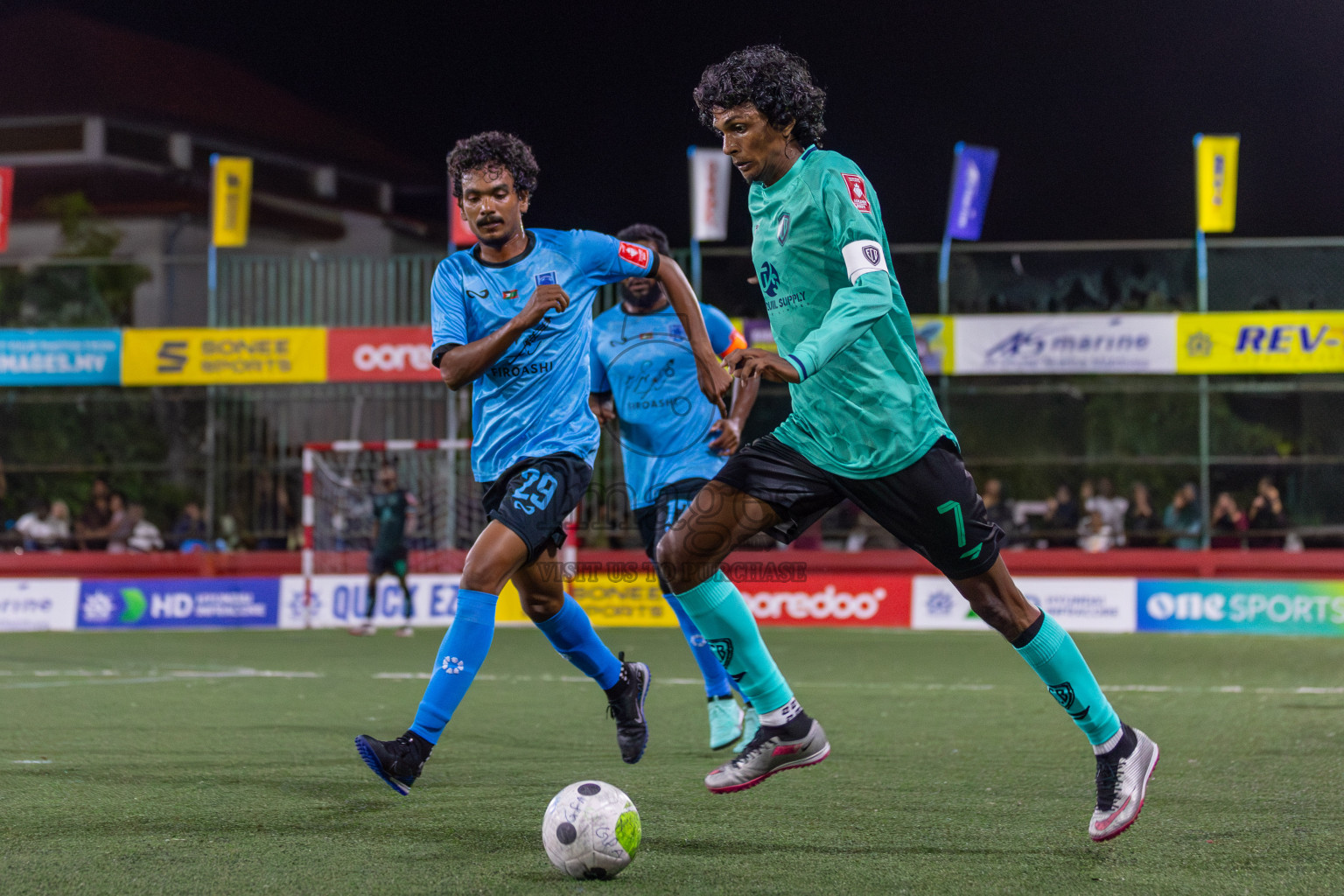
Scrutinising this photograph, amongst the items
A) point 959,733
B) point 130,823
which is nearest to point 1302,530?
point 959,733

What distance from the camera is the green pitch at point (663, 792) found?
3594 millimetres

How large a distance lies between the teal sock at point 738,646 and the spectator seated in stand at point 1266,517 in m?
14.7

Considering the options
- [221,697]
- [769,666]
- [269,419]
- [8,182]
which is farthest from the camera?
[8,182]

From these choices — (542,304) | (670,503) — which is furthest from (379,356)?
(542,304)

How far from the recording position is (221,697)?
837 cm

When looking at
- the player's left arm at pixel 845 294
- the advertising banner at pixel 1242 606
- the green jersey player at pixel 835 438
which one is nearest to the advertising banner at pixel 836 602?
A: the advertising banner at pixel 1242 606

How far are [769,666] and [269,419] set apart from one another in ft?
53.1

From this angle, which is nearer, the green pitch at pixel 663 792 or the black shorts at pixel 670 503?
the green pitch at pixel 663 792

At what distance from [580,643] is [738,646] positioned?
2.99 ft

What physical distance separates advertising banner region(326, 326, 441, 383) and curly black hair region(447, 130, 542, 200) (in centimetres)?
1388

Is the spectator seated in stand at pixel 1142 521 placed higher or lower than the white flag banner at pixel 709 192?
lower

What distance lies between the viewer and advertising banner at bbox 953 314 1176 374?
17.8 m

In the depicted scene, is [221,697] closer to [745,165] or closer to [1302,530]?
[745,165]

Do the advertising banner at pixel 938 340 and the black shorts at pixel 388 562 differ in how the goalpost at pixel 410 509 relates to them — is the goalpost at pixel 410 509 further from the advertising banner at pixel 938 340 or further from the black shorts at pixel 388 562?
the advertising banner at pixel 938 340
